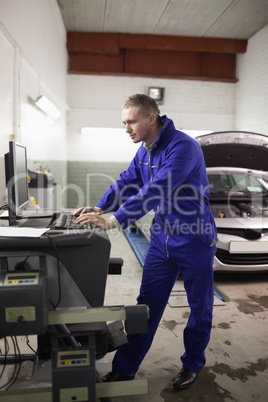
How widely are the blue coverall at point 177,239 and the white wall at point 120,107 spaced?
6.02 m

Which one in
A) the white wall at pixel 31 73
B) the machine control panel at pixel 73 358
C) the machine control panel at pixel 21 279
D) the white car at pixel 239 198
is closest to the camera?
the machine control panel at pixel 21 279

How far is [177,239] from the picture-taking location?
1804 mm

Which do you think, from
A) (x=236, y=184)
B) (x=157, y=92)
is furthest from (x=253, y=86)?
(x=236, y=184)

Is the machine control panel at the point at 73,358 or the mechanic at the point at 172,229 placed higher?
the mechanic at the point at 172,229

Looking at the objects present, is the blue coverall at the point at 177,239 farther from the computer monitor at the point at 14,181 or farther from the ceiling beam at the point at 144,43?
the ceiling beam at the point at 144,43

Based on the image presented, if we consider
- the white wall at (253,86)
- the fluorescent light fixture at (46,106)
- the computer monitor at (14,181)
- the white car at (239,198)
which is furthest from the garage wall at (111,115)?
the computer monitor at (14,181)

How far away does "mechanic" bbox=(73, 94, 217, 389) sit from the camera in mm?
1738

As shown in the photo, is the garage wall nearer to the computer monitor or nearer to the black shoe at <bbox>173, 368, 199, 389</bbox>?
the computer monitor

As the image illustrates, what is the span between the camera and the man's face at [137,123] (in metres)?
1.78

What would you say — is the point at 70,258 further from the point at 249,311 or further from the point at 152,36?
the point at 152,36

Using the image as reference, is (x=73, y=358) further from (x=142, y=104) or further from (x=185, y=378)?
(x=142, y=104)

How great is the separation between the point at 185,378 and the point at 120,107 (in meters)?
6.72

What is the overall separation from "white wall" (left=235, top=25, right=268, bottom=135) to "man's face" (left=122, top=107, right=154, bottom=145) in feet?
17.7

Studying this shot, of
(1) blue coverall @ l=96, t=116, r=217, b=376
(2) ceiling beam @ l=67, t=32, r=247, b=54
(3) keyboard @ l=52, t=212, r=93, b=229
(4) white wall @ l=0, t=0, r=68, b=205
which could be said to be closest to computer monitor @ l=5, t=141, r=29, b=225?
(3) keyboard @ l=52, t=212, r=93, b=229
